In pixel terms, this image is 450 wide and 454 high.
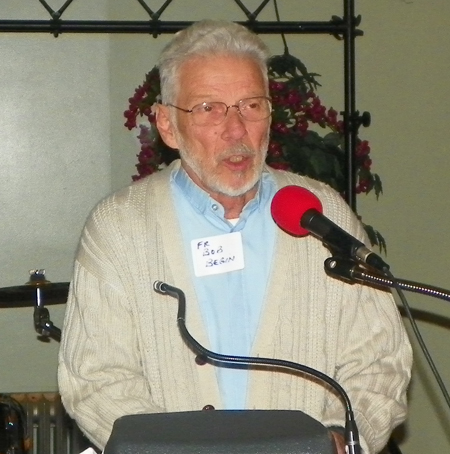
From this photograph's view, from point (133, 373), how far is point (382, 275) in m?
0.76

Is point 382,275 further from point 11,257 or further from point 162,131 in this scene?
point 11,257

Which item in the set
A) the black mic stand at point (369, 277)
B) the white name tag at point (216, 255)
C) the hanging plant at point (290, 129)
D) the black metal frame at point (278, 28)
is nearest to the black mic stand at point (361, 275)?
the black mic stand at point (369, 277)

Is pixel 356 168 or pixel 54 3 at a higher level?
pixel 54 3

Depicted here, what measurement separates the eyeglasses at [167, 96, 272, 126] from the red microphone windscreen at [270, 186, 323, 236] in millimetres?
388

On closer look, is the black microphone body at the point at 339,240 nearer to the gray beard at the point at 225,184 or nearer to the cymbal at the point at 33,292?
the gray beard at the point at 225,184

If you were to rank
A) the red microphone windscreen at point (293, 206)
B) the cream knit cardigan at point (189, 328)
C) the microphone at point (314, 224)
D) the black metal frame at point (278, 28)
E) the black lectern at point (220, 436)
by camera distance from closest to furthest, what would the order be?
the black lectern at point (220, 436)
the microphone at point (314, 224)
the red microphone windscreen at point (293, 206)
the cream knit cardigan at point (189, 328)
the black metal frame at point (278, 28)

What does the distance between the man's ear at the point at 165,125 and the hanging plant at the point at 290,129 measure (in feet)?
3.41

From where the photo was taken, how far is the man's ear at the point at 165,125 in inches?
87.1

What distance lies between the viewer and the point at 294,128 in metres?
3.44

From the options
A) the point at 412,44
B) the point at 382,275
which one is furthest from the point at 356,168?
the point at 382,275

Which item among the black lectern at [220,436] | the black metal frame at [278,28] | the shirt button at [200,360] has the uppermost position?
the black metal frame at [278,28]

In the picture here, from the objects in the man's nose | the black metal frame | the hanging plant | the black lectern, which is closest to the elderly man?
the man's nose

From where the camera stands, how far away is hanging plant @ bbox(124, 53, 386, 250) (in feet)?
11.0

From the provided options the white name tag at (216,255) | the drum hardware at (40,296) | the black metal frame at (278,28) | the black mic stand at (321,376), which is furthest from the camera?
the black metal frame at (278,28)
